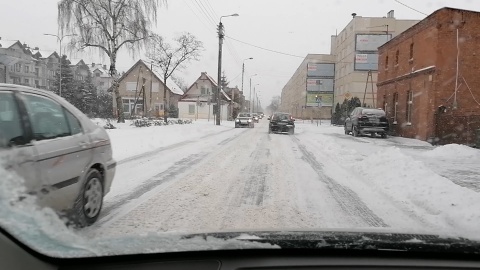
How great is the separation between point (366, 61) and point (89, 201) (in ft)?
193

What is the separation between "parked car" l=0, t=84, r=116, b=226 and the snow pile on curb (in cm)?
386

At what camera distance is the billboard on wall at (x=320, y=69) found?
7775 cm

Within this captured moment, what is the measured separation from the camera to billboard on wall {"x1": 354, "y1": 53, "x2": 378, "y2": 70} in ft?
192

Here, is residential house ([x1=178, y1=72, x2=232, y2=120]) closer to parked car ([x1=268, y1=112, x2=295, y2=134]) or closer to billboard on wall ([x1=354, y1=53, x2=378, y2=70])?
billboard on wall ([x1=354, y1=53, x2=378, y2=70])

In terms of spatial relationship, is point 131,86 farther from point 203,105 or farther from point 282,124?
point 203,105

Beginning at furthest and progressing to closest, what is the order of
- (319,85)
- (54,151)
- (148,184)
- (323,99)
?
(319,85) → (323,99) → (148,184) → (54,151)

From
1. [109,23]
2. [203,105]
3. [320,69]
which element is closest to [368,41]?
[320,69]

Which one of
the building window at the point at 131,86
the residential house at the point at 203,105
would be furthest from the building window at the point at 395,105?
the residential house at the point at 203,105

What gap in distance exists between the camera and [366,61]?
193 ft

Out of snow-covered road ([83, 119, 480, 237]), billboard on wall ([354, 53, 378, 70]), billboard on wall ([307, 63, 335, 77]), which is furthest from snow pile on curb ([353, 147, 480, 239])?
billboard on wall ([307, 63, 335, 77])

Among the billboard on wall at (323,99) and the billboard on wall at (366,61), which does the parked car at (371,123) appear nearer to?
the billboard on wall at (366,61)

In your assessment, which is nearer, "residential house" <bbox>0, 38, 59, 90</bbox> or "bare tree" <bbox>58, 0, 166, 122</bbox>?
"residential house" <bbox>0, 38, 59, 90</bbox>

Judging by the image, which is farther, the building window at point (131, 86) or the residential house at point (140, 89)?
the building window at point (131, 86)

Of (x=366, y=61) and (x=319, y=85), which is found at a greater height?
(x=366, y=61)
